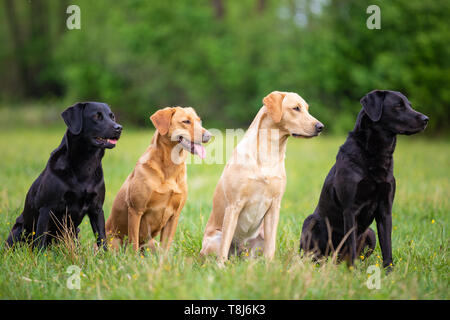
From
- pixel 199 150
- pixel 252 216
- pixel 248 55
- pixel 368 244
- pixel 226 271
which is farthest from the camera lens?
pixel 248 55

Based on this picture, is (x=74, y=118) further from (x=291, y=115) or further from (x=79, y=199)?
(x=291, y=115)

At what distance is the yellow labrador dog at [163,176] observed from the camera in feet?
14.4

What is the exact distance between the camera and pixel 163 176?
4445 millimetres

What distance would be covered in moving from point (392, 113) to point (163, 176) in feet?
7.37

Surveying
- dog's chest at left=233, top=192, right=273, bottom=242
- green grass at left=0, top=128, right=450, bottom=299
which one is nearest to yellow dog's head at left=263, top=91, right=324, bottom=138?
dog's chest at left=233, top=192, right=273, bottom=242

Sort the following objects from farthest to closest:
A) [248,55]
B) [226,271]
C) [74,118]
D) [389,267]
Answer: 1. [248,55]
2. [74,118]
3. [389,267]
4. [226,271]

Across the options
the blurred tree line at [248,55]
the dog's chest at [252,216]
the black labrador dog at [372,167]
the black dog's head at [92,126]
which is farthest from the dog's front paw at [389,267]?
the blurred tree line at [248,55]

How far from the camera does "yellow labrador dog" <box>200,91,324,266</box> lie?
13.1 ft

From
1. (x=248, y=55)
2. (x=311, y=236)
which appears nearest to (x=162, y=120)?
(x=311, y=236)

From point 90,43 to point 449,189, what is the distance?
2437 centimetres

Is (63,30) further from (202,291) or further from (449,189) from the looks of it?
(202,291)

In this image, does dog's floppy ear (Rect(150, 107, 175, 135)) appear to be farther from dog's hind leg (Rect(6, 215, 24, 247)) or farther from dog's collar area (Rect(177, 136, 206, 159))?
dog's hind leg (Rect(6, 215, 24, 247))

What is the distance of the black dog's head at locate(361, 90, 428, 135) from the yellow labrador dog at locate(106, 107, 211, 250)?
1.55 meters
